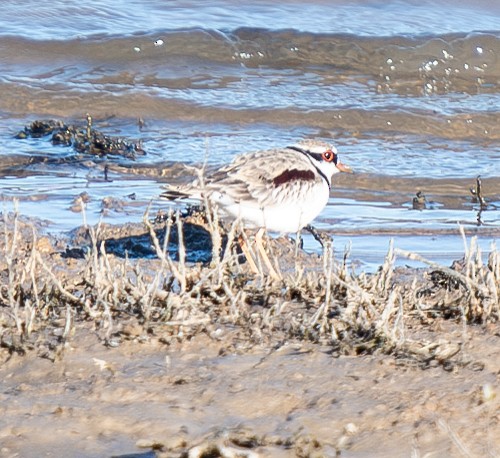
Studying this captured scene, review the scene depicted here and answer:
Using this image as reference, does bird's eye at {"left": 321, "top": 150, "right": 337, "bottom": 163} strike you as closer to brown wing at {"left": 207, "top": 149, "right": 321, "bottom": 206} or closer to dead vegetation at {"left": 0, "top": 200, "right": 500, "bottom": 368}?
brown wing at {"left": 207, "top": 149, "right": 321, "bottom": 206}

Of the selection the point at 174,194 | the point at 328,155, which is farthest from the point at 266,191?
the point at 328,155

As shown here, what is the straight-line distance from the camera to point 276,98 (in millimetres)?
11797

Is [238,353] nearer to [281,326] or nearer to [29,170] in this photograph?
[281,326]

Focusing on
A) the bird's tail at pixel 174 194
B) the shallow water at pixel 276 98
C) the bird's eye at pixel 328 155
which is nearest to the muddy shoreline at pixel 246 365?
the bird's tail at pixel 174 194

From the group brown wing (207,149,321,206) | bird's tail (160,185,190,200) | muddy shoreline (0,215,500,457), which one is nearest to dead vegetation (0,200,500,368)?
muddy shoreline (0,215,500,457)

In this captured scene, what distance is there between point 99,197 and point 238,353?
4.08 meters

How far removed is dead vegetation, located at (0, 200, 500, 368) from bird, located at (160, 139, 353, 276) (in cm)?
113

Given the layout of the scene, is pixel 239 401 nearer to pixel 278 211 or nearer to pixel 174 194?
pixel 174 194

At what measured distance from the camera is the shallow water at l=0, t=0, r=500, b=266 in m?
7.99

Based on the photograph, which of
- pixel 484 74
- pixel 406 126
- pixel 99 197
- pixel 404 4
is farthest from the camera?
pixel 404 4

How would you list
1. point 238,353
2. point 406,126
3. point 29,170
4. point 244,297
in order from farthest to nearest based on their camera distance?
point 406,126 < point 29,170 < point 244,297 < point 238,353

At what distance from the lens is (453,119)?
11.1 meters

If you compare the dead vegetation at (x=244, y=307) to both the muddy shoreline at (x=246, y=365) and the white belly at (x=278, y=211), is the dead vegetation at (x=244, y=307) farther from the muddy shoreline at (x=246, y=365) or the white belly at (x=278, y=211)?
the white belly at (x=278, y=211)

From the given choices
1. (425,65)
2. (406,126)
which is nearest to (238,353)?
(406,126)
